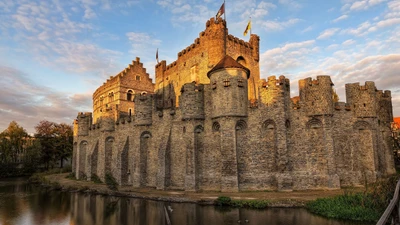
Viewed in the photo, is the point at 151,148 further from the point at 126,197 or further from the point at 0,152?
the point at 0,152

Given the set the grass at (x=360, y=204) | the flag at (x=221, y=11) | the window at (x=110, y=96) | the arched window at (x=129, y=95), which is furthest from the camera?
the window at (x=110, y=96)

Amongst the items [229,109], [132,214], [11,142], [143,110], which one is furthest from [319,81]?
[11,142]

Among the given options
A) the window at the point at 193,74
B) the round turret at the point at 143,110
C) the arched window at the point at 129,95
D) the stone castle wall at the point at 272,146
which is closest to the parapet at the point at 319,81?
the stone castle wall at the point at 272,146

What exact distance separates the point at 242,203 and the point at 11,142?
54653 millimetres

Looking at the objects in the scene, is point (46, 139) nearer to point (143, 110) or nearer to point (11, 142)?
point (11, 142)

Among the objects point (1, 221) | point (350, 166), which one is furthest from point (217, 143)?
point (1, 221)

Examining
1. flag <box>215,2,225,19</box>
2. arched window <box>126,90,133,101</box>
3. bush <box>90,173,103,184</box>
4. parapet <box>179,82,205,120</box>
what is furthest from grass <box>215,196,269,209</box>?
arched window <box>126,90,133,101</box>

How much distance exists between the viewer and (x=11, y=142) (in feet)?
176

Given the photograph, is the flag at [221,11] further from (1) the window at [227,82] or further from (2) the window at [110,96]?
(2) the window at [110,96]

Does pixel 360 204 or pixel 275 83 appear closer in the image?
pixel 360 204

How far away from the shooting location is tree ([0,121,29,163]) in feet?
171

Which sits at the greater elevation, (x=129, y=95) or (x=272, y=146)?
(x=129, y=95)

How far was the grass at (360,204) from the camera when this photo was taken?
13.5m

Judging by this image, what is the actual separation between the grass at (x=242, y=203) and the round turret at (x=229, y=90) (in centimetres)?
747
